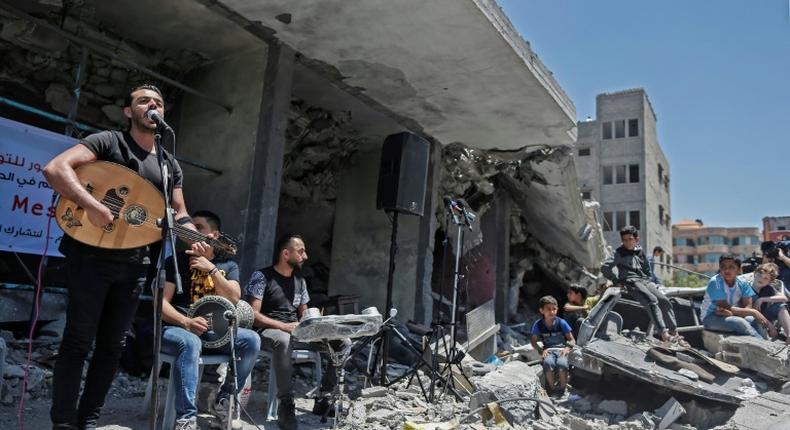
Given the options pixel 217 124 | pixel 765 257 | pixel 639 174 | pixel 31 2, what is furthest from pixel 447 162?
pixel 639 174

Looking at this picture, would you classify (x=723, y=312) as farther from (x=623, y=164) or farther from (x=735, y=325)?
(x=623, y=164)

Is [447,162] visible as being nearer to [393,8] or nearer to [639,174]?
[393,8]

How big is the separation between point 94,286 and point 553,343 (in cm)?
518

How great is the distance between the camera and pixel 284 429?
3752 mm

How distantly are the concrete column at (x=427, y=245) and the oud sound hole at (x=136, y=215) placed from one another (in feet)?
20.1

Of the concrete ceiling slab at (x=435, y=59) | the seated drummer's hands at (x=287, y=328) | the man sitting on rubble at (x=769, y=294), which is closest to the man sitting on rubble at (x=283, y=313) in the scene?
the seated drummer's hands at (x=287, y=328)

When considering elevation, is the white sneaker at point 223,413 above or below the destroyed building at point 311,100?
below

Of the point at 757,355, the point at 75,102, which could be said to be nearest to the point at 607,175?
the point at 757,355

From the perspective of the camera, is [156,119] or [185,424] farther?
[185,424]

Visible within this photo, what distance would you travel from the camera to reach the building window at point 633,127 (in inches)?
1304

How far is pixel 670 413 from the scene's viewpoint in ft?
16.1

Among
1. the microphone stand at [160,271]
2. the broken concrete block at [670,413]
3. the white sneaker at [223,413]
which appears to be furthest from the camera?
the broken concrete block at [670,413]

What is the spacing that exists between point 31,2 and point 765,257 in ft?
31.3

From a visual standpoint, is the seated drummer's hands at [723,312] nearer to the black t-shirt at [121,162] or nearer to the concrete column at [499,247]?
the concrete column at [499,247]
